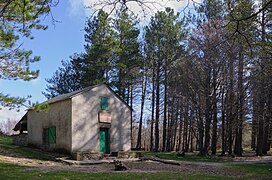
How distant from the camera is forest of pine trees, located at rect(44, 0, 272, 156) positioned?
19.3m

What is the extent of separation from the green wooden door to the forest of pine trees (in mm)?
7711

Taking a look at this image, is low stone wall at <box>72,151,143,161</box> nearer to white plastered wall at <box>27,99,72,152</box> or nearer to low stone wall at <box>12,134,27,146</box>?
white plastered wall at <box>27,99,72,152</box>

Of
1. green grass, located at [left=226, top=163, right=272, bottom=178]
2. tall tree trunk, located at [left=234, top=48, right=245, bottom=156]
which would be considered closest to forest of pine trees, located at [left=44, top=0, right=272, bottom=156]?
tall tree trunk, located at [left=234, top=48, right=245, bottom=156]

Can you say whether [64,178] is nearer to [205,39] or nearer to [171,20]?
[205,39]

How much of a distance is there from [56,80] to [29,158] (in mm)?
22086

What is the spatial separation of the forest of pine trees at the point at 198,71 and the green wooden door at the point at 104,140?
25.3ft

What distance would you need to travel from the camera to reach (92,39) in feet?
114

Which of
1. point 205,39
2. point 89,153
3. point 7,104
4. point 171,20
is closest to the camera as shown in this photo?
point 7,104

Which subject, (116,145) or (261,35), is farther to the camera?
(116,145)

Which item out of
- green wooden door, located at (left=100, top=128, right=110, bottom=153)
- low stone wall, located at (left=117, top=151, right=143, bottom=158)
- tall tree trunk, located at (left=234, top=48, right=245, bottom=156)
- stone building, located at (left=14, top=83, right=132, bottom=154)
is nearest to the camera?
stone building, located at (left=14, top=83, right=132, bottom=154)

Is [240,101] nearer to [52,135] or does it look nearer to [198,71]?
[198,71]

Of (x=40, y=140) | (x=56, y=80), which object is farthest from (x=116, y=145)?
(x=56, y=80)

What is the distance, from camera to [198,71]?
2488 cm

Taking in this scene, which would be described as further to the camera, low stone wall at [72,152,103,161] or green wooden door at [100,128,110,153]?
green wooden door at [100,128,110,153]
